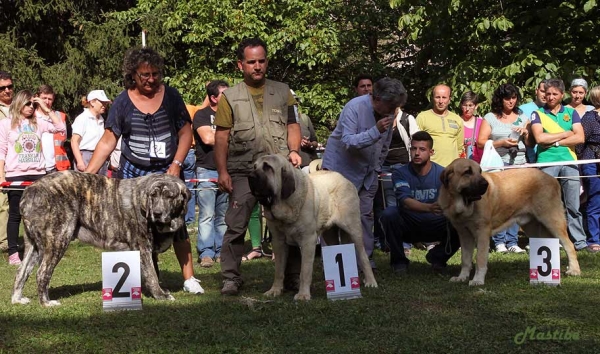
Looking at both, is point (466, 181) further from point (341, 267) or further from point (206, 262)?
point (206, 262)

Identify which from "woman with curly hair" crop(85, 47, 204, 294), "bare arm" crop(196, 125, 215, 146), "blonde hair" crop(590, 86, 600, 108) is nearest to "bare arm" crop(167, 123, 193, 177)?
"woman with curly hair" crop(85, 47, 204, 294)

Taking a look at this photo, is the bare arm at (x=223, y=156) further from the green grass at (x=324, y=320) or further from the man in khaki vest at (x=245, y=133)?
the green grass at (x=324, y=320)

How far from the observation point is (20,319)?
577 centimetres

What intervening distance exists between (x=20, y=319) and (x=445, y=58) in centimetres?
1048

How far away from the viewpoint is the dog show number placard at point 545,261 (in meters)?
6.88

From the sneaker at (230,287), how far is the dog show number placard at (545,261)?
252 centimetres

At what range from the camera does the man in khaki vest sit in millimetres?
6699

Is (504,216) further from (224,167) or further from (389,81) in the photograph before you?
(224,167)

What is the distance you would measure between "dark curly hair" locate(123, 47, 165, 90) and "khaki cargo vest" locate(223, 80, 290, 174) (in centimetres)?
63

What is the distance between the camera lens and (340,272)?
645cm

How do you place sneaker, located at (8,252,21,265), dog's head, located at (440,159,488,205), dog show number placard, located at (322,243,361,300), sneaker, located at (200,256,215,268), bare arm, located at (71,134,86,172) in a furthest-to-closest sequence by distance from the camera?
bare arm, located at (71,134,86,172) → sneaker, located at (8,252,21,265) → sneaker, located at (200,256,215,268) → dog's head, located at (440,159,488,205) → dog show number placard, located at (322,243,361,300)

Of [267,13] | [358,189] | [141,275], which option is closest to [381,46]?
[267,13]

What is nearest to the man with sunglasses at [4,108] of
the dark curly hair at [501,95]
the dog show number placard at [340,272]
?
the dog show number placard at [340,272]

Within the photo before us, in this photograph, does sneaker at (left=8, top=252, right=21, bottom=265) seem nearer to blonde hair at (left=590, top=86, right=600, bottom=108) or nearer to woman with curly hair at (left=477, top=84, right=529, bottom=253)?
woman with curly hair at (left=477, top=84, right=529, bottom=253)
